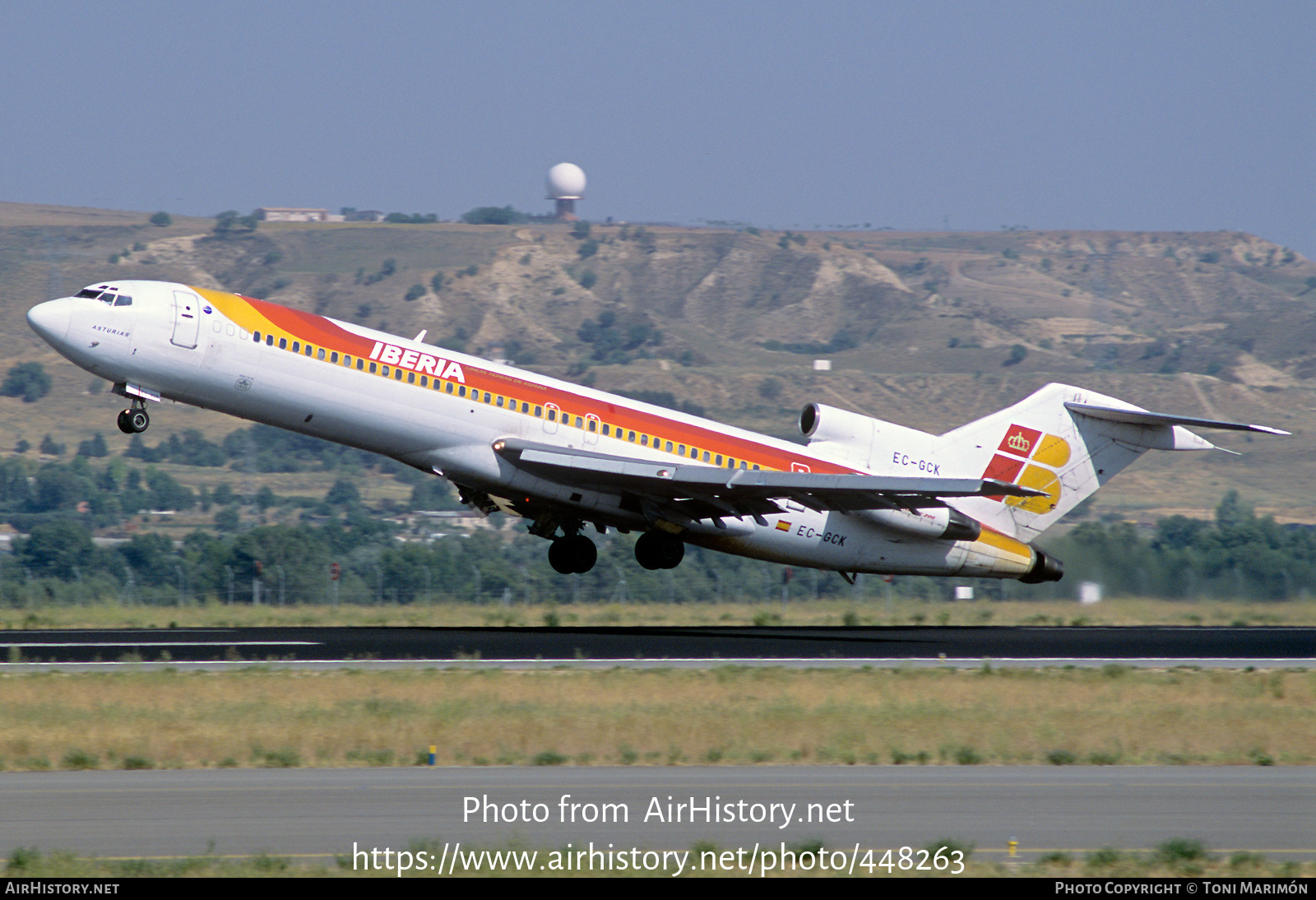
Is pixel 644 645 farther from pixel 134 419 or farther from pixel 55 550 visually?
pixel 55 550

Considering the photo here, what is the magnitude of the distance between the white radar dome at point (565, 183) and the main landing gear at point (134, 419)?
154 m

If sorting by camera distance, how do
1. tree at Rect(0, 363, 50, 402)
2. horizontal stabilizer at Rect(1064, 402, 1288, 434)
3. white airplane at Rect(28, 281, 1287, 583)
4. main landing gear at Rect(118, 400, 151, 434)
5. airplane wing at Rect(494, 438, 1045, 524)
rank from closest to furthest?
white airplane at Rect(28, 281, 1287, 583) < main landing gear at Rect(118, 400, 151, 434) < airplane wing at Rect(494, 438, 1045, 524) < horizontal stabilizer at Rect(1064, 402, 1288, 434) < tree at Rect(0, 363, 50, 402)

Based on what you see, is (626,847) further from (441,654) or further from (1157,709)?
(441,654)

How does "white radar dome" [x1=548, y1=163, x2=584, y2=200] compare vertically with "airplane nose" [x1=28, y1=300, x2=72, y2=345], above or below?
above

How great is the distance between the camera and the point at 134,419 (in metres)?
27.8

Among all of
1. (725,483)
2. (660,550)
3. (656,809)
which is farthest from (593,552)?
(656,809)

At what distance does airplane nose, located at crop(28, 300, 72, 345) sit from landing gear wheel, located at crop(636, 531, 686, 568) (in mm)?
12224

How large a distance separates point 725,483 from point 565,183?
510ft

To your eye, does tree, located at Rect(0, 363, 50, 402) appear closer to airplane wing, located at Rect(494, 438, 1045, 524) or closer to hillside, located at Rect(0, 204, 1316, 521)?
hillside, located at Rect(0, 204, 1316, 521)

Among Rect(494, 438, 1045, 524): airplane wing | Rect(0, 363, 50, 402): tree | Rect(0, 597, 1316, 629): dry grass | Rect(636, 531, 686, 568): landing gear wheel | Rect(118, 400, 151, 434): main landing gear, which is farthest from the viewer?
Rect(0, 363, 50, 402): tree

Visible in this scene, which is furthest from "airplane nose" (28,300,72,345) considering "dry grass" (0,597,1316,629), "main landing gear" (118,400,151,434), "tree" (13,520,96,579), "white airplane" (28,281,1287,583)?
"tree" (13,520,96,579)

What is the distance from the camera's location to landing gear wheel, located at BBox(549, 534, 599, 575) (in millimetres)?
32625

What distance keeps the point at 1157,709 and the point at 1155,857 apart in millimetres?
8928
